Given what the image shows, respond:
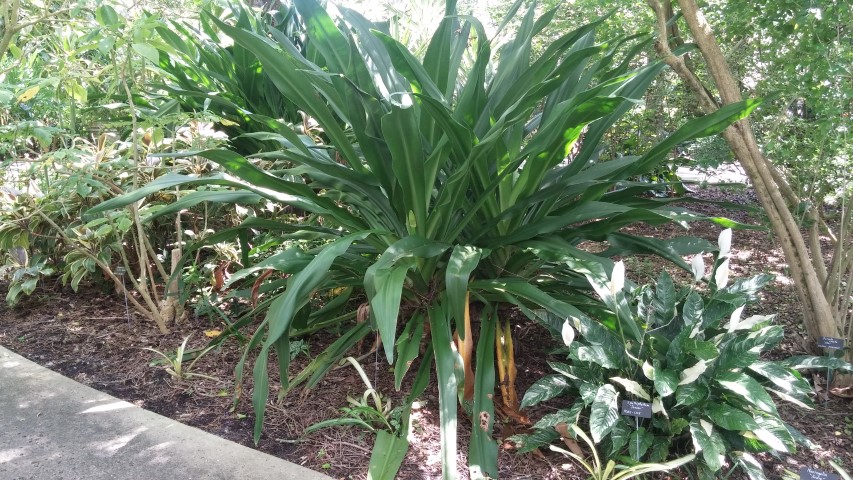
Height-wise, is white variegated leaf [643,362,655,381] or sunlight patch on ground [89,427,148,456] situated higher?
white variegated leaf [643,362,655,381]

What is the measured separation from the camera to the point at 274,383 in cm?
229

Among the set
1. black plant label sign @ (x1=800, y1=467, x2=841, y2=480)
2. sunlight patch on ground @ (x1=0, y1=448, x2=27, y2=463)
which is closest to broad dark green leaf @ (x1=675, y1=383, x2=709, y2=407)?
black plant label sign @ (x1=800, y1=467, x2=841, y2=480)

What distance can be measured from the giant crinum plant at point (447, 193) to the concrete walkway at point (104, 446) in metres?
0.19

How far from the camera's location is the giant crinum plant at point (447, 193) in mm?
1758

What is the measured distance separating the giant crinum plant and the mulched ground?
0.41ft

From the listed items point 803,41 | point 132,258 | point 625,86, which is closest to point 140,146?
point 132,258

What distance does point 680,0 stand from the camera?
2266mm

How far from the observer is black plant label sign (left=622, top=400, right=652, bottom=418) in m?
1.64

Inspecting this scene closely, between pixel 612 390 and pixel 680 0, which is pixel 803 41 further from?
pixel 612 390

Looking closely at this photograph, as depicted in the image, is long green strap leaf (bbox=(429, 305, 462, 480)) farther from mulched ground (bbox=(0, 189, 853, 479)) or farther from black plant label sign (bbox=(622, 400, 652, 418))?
black plant label sign (bbox=(622, 400, 652, 418))

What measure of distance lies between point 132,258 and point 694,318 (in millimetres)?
2859

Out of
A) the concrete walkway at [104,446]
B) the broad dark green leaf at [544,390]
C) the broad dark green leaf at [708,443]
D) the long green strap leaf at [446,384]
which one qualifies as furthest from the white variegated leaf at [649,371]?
the concrete walkway at [104,446]

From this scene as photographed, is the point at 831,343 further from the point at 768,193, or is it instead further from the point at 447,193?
the point at 447,193

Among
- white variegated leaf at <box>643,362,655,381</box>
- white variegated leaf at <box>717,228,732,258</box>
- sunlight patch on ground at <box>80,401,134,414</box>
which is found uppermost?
white variegated leaf at <box>717,228,732,258</box>
